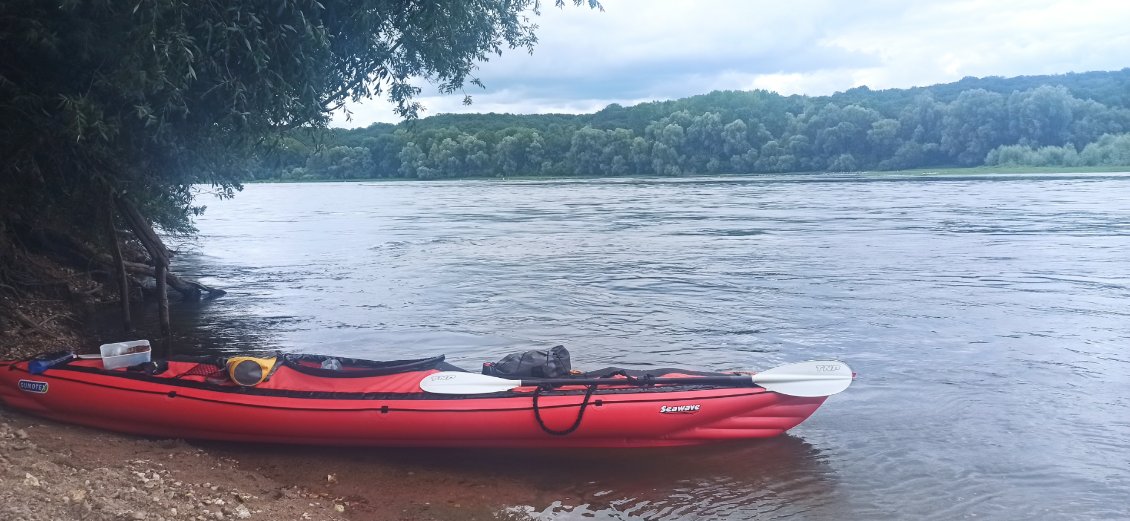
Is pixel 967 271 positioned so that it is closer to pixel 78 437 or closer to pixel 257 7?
pixel 257 7

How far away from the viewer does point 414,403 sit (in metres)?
6.98

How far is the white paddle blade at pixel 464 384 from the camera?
7102mm

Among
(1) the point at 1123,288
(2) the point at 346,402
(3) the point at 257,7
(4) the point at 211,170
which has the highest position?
(3) the point at 257,7

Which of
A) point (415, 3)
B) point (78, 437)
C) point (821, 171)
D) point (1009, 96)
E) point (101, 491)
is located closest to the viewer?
point (101, 491)

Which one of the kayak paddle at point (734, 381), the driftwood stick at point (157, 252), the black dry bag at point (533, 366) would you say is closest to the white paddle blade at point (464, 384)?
the kayak paddle at point (734, 381)

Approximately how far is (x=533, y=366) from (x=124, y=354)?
3.41m

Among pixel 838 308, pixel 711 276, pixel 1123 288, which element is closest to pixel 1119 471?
pixel 838 308

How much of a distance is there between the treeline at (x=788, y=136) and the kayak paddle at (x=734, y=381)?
6200 centimetres

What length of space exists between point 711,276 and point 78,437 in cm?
1298

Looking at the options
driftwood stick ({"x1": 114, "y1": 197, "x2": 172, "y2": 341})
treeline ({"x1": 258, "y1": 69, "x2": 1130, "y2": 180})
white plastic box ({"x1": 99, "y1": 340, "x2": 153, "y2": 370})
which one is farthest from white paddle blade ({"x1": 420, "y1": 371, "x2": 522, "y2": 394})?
treeline ({"x1": 258, "y1": 69, "x2": 1130, "y2": 180})

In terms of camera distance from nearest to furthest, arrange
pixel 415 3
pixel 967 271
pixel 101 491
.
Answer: pixel 101 491 < pixel 415 3 < pixel 967 271

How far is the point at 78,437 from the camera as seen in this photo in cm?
694

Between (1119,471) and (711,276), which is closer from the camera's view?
(1119,471)

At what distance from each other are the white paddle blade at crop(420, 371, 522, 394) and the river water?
59 centimetres
